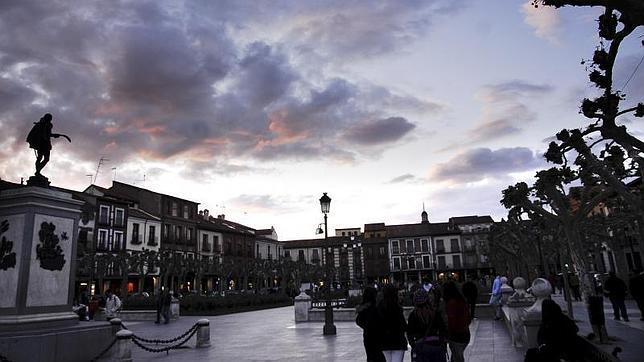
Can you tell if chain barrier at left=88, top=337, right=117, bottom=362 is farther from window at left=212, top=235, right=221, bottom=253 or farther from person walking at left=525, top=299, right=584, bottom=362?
window at left=212, top=235, right=221, bottom=253

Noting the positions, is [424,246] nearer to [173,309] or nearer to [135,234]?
[135,234]

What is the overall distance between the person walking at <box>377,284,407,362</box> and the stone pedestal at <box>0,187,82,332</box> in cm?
721

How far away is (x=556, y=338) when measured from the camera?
17.0 feet

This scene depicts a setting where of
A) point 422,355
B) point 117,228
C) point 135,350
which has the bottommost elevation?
point 135,350

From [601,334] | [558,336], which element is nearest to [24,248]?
[558,336]

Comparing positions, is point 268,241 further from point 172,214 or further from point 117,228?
point 117,228

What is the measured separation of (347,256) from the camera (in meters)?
81.7

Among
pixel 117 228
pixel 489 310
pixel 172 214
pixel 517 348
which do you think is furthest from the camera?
pixel 172 214

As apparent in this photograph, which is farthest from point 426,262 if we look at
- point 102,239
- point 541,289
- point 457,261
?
point 541,289

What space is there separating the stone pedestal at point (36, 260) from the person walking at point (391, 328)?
721 cm

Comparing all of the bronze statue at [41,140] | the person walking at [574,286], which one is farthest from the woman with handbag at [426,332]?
the person walking at [574,286]

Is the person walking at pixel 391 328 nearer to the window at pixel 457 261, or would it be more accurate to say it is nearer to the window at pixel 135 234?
the window at pixel 135 234

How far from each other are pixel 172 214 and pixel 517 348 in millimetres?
50392

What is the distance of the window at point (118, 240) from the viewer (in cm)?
4616
